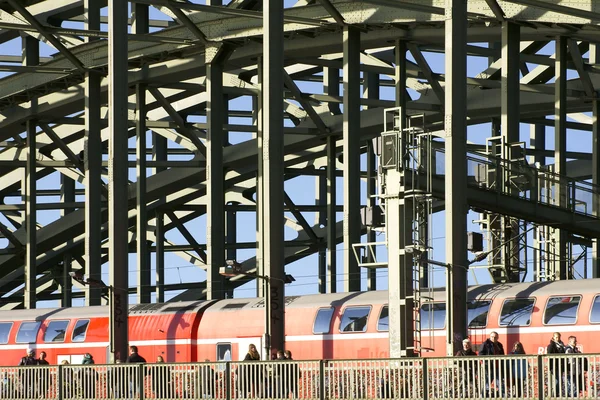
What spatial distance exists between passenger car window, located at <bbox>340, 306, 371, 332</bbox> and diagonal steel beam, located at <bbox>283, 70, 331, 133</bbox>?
15.6 m

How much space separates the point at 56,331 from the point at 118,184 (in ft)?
20.8

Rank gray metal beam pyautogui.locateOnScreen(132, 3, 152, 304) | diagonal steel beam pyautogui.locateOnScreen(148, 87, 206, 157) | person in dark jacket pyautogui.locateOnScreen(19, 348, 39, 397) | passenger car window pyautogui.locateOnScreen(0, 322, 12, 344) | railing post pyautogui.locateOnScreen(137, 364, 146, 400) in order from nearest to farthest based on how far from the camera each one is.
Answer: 1. railing post pyautogui.locateOnScreen(137, 364, 146, 400)
2. person in dark jacket pyautogui.locateOnScreen(19, 348, 39, 397)
3. passenger car window pyautogui.locateOnScreen(0, 322, 12, 344)
4. gray metal beam pyautogui.locateOnScreen(132, 3, 152, 304)
5. diagonal steel beam pyautogui.locateOnScreen(148, 87, 206, 157)

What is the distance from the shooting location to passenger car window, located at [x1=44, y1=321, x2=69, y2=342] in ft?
144

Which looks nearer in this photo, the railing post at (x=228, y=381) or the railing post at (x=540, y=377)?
the railing post at (x=540, y=377)

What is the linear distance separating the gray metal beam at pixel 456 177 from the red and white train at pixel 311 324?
1003 mm

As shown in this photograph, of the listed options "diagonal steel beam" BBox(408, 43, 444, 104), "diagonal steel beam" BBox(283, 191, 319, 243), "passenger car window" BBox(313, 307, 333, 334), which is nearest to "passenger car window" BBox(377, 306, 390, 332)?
"passenger car window" BBox(313, 307, 333, 334)

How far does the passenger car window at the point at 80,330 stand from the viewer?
141 feet

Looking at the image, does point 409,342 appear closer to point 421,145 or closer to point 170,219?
point 421,145

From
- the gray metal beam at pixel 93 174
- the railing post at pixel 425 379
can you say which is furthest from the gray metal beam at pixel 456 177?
the gray metal beam at pixel 93 174

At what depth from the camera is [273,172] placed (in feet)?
126

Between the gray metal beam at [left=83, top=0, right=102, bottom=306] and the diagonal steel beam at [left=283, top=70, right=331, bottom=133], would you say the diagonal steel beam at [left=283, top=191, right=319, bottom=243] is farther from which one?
the gray metal beam at [left=83, top=0, right=102, bottom=306]

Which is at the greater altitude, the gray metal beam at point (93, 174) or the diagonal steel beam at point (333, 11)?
the diagonal steel beam at point (333, 11)

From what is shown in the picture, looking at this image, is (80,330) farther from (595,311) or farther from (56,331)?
(595,311)

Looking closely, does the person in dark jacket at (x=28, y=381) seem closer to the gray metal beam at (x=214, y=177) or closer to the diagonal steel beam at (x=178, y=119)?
the gray metal beam at (x=214, y=177)
